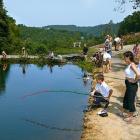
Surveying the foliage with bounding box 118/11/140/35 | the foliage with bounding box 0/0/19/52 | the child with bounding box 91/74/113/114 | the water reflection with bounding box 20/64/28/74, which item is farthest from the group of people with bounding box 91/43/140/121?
the foliage with bounding box 118/11/140/35

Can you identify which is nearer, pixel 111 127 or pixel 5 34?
pixel 111 127

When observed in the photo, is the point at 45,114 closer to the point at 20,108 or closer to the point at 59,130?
the point at 20,108

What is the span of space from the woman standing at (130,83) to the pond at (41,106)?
199cm

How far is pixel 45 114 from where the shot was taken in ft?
71.7

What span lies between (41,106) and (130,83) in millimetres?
8009

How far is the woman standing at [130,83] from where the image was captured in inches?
657

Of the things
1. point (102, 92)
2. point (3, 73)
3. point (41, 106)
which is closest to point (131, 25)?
point (3, 73)

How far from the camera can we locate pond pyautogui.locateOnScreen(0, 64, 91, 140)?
60.1ft

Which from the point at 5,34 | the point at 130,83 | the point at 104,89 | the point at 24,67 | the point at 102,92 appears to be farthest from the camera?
the point at 5,34

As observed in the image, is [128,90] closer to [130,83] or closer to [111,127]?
[130,83]

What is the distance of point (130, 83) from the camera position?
55.7 ft

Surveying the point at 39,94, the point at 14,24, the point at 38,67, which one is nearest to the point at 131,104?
the point at 39,94

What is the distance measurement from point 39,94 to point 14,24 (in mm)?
56969

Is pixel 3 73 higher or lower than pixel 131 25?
lower
